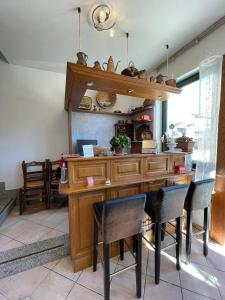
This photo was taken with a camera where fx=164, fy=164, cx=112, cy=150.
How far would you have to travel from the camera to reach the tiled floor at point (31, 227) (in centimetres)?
210

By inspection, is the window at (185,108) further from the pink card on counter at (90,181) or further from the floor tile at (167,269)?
the pink card on counter at (90,181)

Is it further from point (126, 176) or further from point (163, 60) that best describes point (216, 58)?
point (126, 176)

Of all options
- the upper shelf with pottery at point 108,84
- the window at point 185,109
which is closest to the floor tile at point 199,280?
the window at point 185,109

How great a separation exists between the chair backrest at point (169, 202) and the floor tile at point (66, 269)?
1.08 meters

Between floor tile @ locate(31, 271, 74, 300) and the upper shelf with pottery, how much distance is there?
214 centimetres

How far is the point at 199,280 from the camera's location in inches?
66.7

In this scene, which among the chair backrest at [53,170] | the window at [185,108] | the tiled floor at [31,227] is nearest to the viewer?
the tiled floor at [31,227]

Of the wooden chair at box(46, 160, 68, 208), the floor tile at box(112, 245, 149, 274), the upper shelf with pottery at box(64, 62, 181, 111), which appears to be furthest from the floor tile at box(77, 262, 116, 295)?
the upper shelf with pottery at box(64, 62, 181, 111)

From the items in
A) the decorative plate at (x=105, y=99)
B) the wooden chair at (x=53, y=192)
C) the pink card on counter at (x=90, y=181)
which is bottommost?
the wooden chair at (x=53, y=192)

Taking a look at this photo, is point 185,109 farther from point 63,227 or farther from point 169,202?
point 63,227

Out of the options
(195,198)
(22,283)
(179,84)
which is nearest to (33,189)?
(22,283)

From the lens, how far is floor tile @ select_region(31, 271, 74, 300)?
1.53 meters

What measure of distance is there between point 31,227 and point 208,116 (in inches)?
117

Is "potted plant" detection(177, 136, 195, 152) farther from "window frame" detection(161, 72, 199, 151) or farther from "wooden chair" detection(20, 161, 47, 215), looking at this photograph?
"wooden chair" detection(20, 161, 47, 215)
